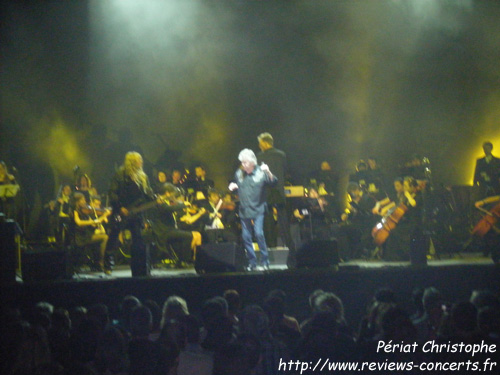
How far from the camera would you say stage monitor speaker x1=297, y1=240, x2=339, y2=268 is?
25.0 feet

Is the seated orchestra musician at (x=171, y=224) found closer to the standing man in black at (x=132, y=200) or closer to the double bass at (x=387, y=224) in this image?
the standing man in black at (x=132, y=200)

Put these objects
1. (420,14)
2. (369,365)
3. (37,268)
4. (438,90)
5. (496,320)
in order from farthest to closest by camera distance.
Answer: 1. (438,90)
2. (420,14)
3. (37,268)
4. (496,320)
5. (369,365)

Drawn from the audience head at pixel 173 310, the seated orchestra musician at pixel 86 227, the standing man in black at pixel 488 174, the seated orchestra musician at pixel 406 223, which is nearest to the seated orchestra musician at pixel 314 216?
the seated orchestra musician at pixel 406 223

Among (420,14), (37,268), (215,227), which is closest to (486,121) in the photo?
(420,14)

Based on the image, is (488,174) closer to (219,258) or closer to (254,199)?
(254,199)

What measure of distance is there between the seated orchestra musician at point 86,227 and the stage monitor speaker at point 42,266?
1.09 m

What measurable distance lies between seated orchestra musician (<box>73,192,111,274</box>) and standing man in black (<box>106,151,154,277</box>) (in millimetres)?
1099

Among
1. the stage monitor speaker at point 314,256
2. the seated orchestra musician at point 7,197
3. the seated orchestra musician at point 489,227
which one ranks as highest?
the seated orchestra musician at point 7,197

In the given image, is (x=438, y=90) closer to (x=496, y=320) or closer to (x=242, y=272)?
(x=242, y=272)

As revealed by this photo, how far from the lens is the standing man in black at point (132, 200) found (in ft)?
24.1

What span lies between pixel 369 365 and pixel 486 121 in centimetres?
949

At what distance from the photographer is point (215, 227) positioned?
954 centimetres

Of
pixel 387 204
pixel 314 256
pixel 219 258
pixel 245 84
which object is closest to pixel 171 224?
pixel 219 258

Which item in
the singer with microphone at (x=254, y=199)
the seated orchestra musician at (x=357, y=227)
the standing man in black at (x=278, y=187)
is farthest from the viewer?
the seated orchestra musician at (x=357, y=227)
